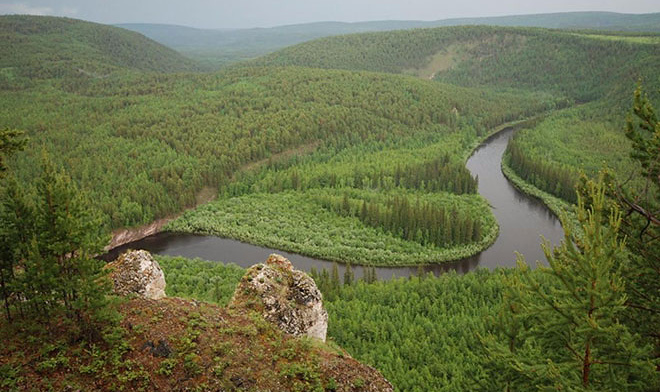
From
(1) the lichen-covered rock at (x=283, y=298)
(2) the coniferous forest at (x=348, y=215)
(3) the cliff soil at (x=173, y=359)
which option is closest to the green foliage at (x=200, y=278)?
(2) the coniferous forest at (x=348, y=215)

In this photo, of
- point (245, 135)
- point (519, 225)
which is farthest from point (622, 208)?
point (245, 135)

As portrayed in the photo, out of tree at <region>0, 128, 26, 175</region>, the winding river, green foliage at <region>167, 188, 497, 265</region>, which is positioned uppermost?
tree at <region>0, 128, 26, 175</region>

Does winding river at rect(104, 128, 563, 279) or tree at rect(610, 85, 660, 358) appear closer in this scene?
tree at rect(610, 85, 660, 358)

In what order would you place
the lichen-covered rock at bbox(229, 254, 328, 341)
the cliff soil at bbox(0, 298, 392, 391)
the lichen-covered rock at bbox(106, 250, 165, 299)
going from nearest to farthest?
the cliff soil at bbox(0, 298, 392, 391) → the lichen-covered rock at bbox(229, 254, 328, 341) → the lichen-covered rock at bbox(106, 250, 165, 299)

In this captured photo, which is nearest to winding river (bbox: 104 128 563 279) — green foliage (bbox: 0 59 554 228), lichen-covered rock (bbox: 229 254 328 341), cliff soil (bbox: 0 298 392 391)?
green foliage (bbox: 0 59 554 228)

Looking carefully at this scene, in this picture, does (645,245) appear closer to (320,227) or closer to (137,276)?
(137,276)

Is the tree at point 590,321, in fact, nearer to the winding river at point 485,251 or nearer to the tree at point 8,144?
the tree at point 8,144

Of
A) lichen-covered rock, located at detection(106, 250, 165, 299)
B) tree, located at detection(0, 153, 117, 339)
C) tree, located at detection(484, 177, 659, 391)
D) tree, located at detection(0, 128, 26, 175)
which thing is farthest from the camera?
lichen-covered rock, located at detection(106, 250, 165, 299)

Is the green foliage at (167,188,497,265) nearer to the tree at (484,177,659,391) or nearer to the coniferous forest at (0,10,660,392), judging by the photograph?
the coniferous forest at (0,10,660,392)

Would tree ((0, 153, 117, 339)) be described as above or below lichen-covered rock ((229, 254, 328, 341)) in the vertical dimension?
above
